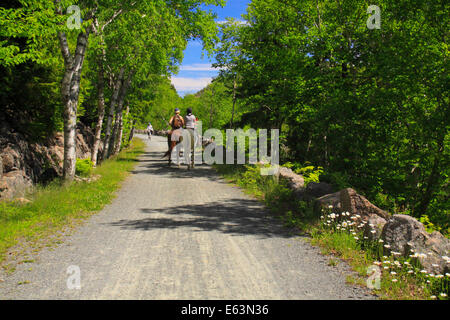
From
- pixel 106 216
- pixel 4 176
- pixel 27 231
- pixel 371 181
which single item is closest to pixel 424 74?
pixel 371 181

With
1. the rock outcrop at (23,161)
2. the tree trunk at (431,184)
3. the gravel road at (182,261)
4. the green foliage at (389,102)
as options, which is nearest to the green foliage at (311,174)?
the green foliage at (389,102)

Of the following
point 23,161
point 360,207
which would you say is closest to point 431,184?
point 360,207

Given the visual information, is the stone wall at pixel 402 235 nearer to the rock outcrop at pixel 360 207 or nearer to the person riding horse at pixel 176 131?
the rock outcrop at pixel 360 207

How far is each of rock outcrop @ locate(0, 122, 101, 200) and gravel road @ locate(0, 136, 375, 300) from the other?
3.47 meters

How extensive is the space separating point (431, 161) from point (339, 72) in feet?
19.0

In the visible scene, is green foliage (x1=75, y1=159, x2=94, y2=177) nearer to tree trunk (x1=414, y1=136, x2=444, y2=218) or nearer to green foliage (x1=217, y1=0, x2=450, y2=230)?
green foliage (x1=217, y1=0, x2=450, y2=230)

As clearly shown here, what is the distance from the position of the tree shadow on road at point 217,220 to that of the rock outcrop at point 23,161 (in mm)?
4529

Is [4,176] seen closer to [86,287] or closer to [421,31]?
[86,287]

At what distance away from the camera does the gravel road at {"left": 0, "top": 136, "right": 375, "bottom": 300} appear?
452cm

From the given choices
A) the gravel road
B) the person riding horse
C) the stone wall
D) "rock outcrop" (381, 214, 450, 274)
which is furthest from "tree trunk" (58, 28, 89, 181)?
"rock outcrop" (381, 214, 450, 274)

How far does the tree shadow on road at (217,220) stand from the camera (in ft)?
25.0

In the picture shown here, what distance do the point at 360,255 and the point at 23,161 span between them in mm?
Answer: 12880

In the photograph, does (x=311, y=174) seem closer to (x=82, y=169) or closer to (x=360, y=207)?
(x=360, y=207)

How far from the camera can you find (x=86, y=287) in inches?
179
